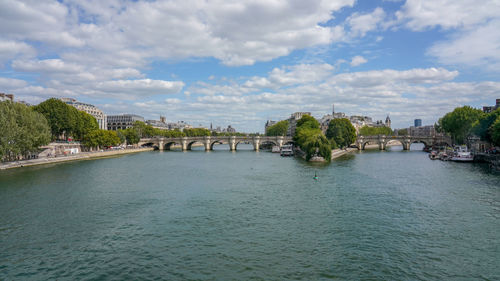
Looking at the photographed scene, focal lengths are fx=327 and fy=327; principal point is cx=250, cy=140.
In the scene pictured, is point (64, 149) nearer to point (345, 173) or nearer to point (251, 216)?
point (345, 173)

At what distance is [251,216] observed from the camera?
71.2 feet

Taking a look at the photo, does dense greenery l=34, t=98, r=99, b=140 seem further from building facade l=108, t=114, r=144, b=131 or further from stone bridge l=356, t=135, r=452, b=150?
building facade l=108, t=114, r=144, b=131

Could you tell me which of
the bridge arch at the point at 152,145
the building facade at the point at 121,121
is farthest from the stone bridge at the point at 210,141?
the building facade at the point at 121,121

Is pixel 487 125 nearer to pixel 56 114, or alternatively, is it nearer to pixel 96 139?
pixel 96 139

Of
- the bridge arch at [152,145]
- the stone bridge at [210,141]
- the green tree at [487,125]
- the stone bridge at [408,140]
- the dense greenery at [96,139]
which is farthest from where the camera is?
the bridge arch at [152,145]

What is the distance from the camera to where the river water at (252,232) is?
13906 millimetres

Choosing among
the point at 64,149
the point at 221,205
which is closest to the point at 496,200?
the point at 221,205

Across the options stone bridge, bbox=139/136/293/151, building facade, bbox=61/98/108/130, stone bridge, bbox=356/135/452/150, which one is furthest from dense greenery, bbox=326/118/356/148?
building facade, bbox=61/98/108/130

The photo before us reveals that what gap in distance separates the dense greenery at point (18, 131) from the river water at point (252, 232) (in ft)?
63.9

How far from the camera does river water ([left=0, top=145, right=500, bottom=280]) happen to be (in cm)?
1391

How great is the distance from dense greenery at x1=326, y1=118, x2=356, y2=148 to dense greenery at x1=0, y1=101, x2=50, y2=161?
6530 centimetres

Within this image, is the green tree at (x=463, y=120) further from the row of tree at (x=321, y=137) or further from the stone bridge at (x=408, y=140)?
the row of tree at (x=321, y=137)

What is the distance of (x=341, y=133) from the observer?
89250 millimetres

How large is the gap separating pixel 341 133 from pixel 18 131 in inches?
2837
